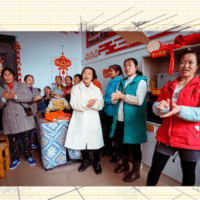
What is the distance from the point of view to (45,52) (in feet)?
13.6

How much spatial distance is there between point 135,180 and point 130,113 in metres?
0.80

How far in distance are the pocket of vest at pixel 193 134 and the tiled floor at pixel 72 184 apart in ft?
0.87

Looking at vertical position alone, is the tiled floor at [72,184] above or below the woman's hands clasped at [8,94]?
below

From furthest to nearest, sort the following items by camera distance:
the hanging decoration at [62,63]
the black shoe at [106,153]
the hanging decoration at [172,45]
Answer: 1. the hanging decoration at [62,63]
2. the black shoe at [106,153]
3. the hanging decoration at [172,45]

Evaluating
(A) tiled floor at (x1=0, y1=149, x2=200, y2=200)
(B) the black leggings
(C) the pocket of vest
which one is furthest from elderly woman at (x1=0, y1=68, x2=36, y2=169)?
(C) the pocket of vest

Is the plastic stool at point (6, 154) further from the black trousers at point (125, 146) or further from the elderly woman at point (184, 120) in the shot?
the elderly woman at point (184, 120)

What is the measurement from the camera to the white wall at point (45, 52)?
3932mm

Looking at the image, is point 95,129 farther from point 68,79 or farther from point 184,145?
point 68,79

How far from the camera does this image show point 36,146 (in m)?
2.69

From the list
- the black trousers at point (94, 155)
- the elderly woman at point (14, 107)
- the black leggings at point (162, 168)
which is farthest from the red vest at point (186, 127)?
the elderly woman at point (14, 107)

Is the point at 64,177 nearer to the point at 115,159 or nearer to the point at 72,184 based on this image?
the point at 72,184

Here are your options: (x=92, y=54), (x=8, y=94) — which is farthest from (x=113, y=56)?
(x=8, y=94)

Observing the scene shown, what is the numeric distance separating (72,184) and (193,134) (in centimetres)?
135

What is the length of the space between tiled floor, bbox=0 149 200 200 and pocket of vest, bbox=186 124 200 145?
0.87 ft
